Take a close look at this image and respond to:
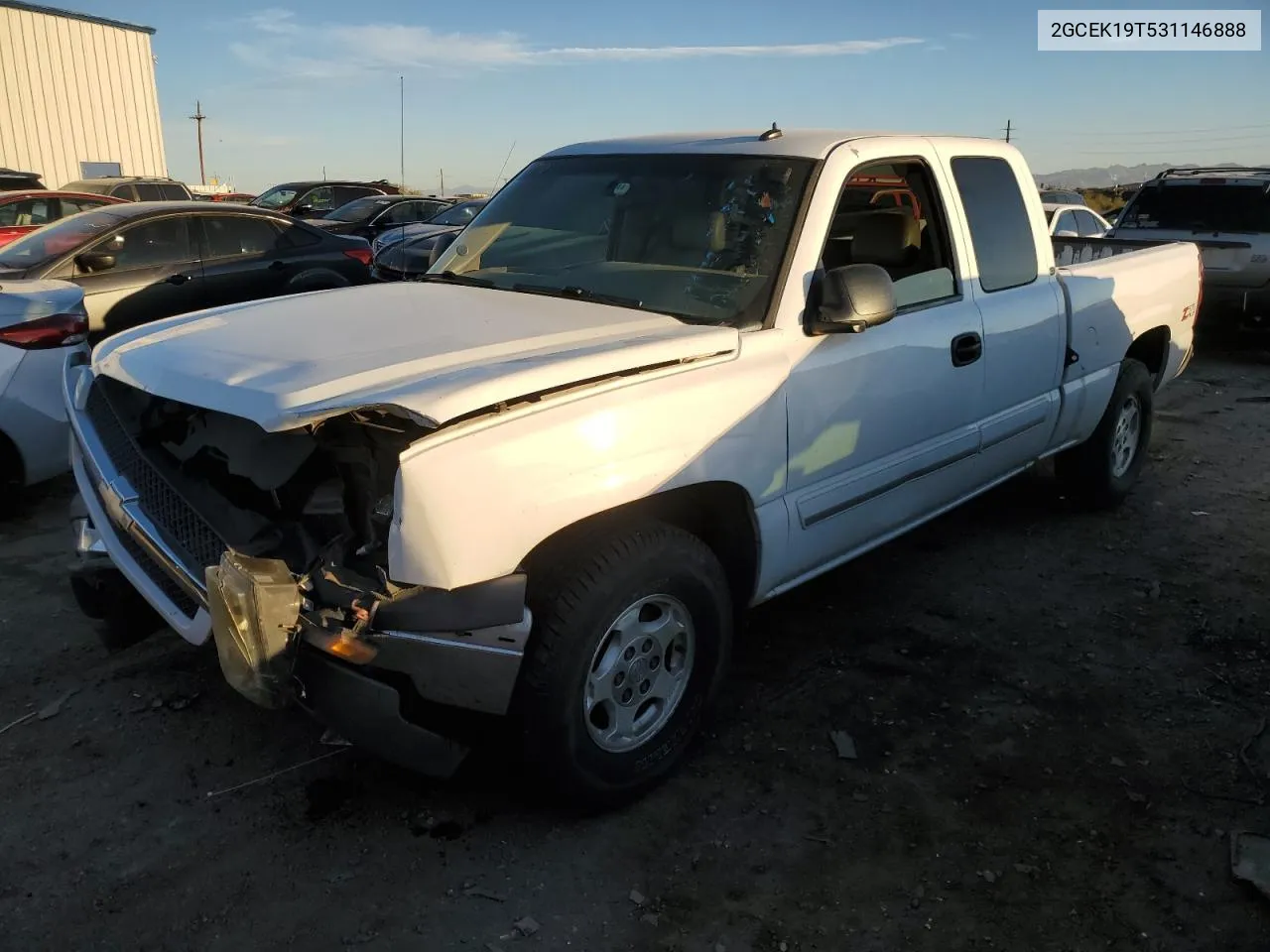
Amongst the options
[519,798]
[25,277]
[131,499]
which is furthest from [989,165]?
[25,277]

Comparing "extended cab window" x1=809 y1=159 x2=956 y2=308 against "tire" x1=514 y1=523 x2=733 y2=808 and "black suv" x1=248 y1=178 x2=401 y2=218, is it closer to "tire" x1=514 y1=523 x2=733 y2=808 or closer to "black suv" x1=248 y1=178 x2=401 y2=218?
"tire" x1=514 y1=523 x2=733 y2=808

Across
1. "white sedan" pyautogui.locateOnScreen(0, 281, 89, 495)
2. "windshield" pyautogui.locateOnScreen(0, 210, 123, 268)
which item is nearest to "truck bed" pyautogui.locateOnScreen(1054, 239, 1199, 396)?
"white sedan" pyautogui.locateOnScreen(0, 281, 89, 495)

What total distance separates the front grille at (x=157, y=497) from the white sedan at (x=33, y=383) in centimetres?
198

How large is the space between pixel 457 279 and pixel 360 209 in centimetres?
1384

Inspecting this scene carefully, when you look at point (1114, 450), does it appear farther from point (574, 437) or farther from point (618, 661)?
point (574, 437)

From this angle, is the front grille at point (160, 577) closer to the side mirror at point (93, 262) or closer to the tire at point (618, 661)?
the tire at point (618, 661)

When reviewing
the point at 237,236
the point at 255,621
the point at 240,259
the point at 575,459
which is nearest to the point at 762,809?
the point at 575,459

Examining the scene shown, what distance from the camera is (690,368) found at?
296 cm

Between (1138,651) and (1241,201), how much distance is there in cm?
849

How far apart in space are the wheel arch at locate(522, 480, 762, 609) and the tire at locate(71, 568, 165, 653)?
1627 millimetres

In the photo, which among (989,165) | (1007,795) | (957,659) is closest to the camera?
(1007,795)

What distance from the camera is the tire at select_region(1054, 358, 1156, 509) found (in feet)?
18.1

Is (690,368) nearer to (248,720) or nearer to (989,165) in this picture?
(248,720)

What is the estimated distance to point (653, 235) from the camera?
145 inches
